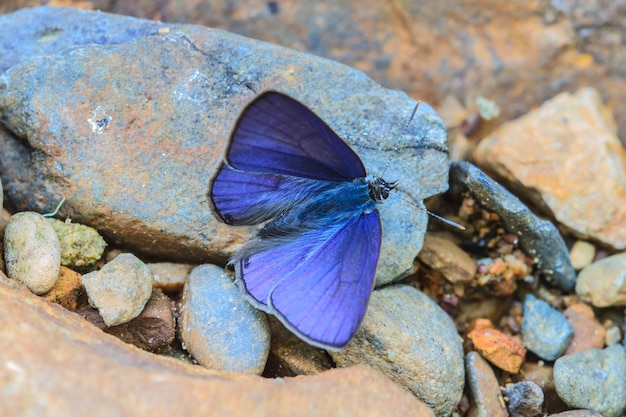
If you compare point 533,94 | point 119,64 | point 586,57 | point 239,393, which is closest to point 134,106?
point 119,64

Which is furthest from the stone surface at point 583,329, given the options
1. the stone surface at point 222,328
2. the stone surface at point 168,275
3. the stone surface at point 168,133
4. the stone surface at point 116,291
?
the stone surface at point 116,291

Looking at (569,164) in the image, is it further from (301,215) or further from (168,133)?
(168,133)

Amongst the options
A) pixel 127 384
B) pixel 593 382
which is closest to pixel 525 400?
pixel 593 382

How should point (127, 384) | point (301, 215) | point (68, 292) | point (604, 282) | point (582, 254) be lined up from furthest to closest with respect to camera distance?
point (582, 254)
point (604, 282)
point (301, 215)
point (68, 292)
point (127, 384)

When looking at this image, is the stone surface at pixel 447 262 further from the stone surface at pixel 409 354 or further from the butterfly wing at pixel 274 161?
the butterfly wing at pixel 274 161

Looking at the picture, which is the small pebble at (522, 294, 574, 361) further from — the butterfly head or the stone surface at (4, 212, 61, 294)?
the stone surface at (4, 212, 61, 294)

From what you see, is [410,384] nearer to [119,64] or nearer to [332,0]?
[119,64]

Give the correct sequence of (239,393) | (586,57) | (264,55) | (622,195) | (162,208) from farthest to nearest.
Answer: (586,57)
(622,195)
(264,55)
(162,208)
(239,393)

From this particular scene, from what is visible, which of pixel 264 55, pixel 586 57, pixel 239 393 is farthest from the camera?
pixel 586 57
